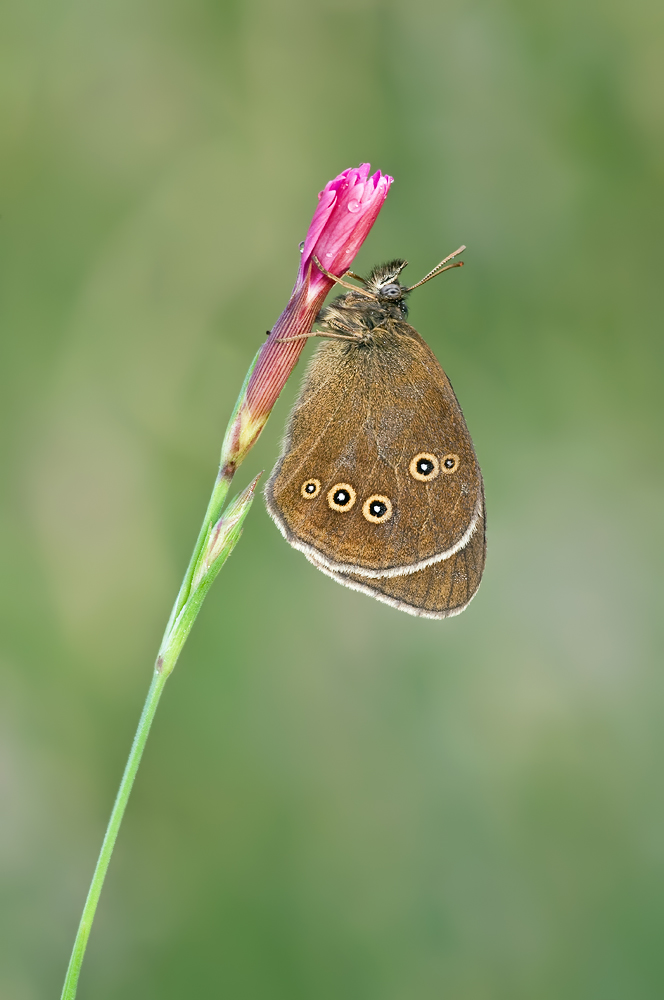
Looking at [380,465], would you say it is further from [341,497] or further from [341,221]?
[341,221]

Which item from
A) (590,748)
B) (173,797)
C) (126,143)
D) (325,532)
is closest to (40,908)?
(173,797)

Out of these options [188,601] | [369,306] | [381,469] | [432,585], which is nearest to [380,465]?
[381,469]

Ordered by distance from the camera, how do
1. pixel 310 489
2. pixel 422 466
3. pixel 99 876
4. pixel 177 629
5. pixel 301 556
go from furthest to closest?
pixel 301 556 → pixel 422 466 → pixel 310 489 → pixel 177 629 → pixel 99 876

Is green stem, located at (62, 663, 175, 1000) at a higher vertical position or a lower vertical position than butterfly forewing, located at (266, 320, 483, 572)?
lower

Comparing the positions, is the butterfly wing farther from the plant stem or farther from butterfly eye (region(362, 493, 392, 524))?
the plant stem

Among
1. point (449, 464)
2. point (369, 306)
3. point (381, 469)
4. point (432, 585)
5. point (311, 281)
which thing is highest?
point (369, 306)

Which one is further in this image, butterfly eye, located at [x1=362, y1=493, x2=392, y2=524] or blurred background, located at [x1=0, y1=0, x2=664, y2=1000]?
blurred background, located at [x1=0, y1=0, x2=664, y2=1000]

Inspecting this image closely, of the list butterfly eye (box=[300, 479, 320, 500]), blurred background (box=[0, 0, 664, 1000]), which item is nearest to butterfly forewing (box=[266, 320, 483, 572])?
butterfly eye (box=[300, 479, 320, 500])

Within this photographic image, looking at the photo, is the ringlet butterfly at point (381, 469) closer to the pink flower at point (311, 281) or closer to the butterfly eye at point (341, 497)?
the butterfly eye at point (341, 497)
